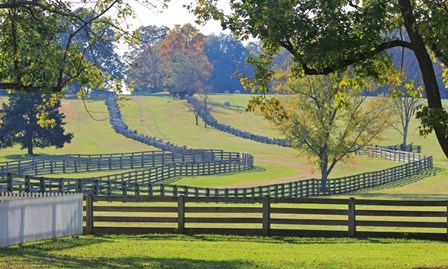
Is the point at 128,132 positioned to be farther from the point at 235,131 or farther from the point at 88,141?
the point at 235,131

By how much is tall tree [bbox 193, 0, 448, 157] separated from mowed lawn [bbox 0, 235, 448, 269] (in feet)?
9.72

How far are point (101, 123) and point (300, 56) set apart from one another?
109m

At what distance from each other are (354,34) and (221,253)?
5630mm

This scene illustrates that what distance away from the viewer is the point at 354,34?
756 inches

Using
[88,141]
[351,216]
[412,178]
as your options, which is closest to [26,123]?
[88,141]

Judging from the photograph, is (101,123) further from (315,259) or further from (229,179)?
(315,259)

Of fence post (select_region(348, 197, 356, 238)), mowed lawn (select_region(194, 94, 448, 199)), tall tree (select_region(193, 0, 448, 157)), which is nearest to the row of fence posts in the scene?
fence post (select_region(348, 197, 356, 238))

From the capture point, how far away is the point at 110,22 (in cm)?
2503

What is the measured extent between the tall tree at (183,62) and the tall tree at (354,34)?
128413 mm

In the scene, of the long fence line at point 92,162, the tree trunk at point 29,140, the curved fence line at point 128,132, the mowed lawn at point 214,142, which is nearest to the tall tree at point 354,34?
the mowed lawn at point 214,142

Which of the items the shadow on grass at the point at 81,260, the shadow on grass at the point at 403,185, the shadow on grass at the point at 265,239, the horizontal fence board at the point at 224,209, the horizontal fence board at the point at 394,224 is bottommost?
the shadow on grass at the point at 403,185

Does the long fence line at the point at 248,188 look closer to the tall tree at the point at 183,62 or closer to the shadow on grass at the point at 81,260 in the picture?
the shadow on grass at the point at 81,260

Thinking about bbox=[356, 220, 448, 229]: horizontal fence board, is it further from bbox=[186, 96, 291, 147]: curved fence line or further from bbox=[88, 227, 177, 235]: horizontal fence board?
bbox=[186, 96, 291, 147]: curved fence line

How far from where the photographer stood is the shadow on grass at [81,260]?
660 inches
